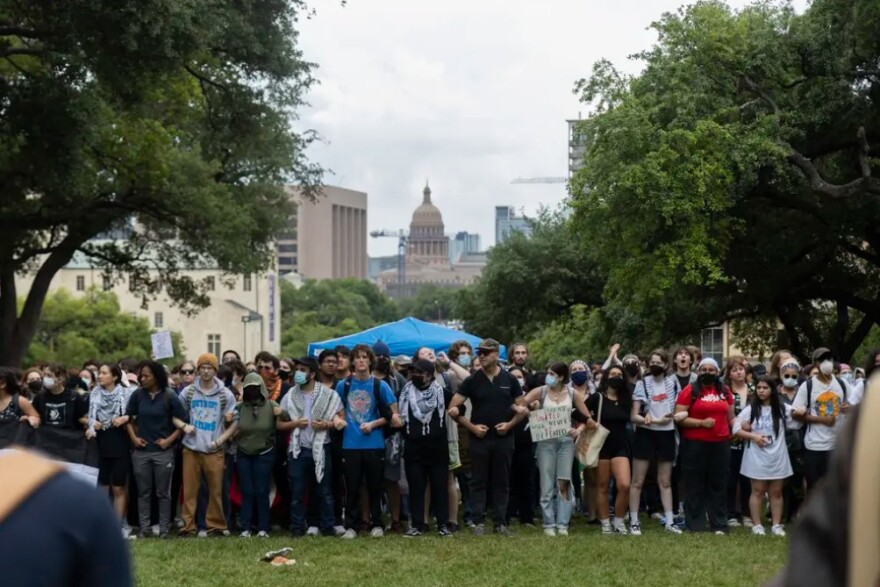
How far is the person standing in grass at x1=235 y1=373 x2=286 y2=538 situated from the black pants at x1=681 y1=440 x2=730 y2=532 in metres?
4.52

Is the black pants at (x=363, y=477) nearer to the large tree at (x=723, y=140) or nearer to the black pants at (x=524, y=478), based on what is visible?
the black pants at (x=524, y=478)

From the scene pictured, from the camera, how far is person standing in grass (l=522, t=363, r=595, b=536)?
630 inches

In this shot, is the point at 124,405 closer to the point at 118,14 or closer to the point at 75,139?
the point at 118,14

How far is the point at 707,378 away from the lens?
16.0m

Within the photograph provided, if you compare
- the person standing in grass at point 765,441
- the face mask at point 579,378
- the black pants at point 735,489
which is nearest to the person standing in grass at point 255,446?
the face mask at point 579,378

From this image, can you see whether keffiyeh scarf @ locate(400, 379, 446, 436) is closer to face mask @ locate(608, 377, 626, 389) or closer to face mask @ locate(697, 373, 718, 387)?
face mask @ locate(608, 377, 626, 389)

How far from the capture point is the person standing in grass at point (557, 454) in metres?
16.0

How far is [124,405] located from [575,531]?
16.9 feet

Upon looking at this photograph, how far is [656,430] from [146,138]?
21369 mm

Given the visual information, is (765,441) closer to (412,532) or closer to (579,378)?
(579,378)

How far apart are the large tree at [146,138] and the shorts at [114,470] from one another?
28.3ft

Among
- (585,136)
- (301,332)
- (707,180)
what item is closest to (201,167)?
(585,136)

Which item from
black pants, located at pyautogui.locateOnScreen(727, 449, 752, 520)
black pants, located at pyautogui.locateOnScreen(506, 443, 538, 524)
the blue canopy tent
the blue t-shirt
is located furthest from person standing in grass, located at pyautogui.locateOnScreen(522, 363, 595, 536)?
the blue canopy tent

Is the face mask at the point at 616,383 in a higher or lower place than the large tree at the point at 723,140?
lower
